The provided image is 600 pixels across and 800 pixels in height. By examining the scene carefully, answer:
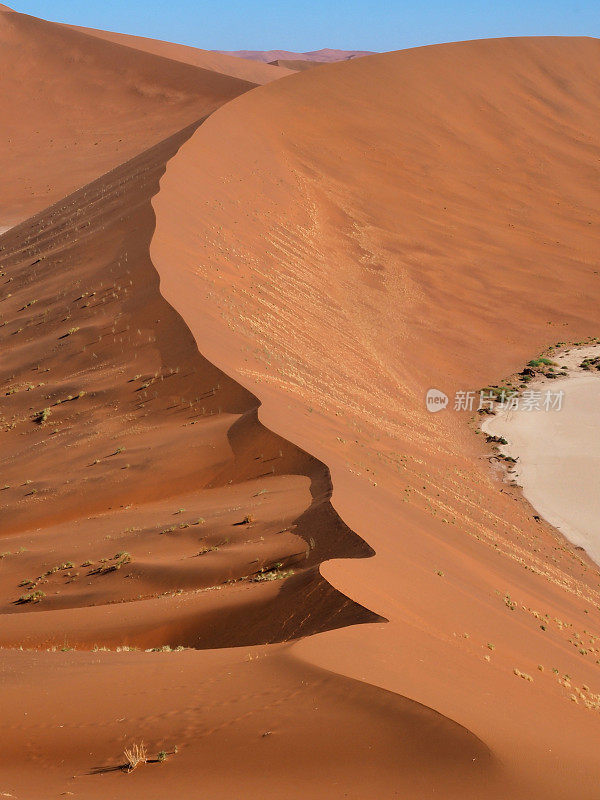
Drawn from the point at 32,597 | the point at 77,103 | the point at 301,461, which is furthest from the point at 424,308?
the point at 77,103

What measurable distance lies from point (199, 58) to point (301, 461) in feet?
257

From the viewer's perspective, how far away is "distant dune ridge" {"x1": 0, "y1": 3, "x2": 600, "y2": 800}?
6773mm

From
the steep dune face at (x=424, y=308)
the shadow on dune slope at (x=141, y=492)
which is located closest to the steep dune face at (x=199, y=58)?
the steep dune face at (x=424, y=308)

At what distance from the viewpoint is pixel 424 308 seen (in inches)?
1260

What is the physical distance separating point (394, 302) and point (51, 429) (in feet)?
53.0

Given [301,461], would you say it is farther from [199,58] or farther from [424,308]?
[199,58]

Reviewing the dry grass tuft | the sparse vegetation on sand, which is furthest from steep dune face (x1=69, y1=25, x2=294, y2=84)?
the dry grass tuft

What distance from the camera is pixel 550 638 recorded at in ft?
38.5

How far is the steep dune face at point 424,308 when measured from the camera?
891 centimetres

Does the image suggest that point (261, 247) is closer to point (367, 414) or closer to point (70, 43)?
point (367, 414)

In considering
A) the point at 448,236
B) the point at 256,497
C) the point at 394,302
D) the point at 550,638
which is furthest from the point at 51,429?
the point at 448,236

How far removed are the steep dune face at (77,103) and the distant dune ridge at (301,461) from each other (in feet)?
58.2

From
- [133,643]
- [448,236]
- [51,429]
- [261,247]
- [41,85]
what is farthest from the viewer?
[41,85]

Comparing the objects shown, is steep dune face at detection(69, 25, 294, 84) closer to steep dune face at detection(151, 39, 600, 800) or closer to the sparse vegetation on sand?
steep dune face at detection(151, 39, 600, 800)
